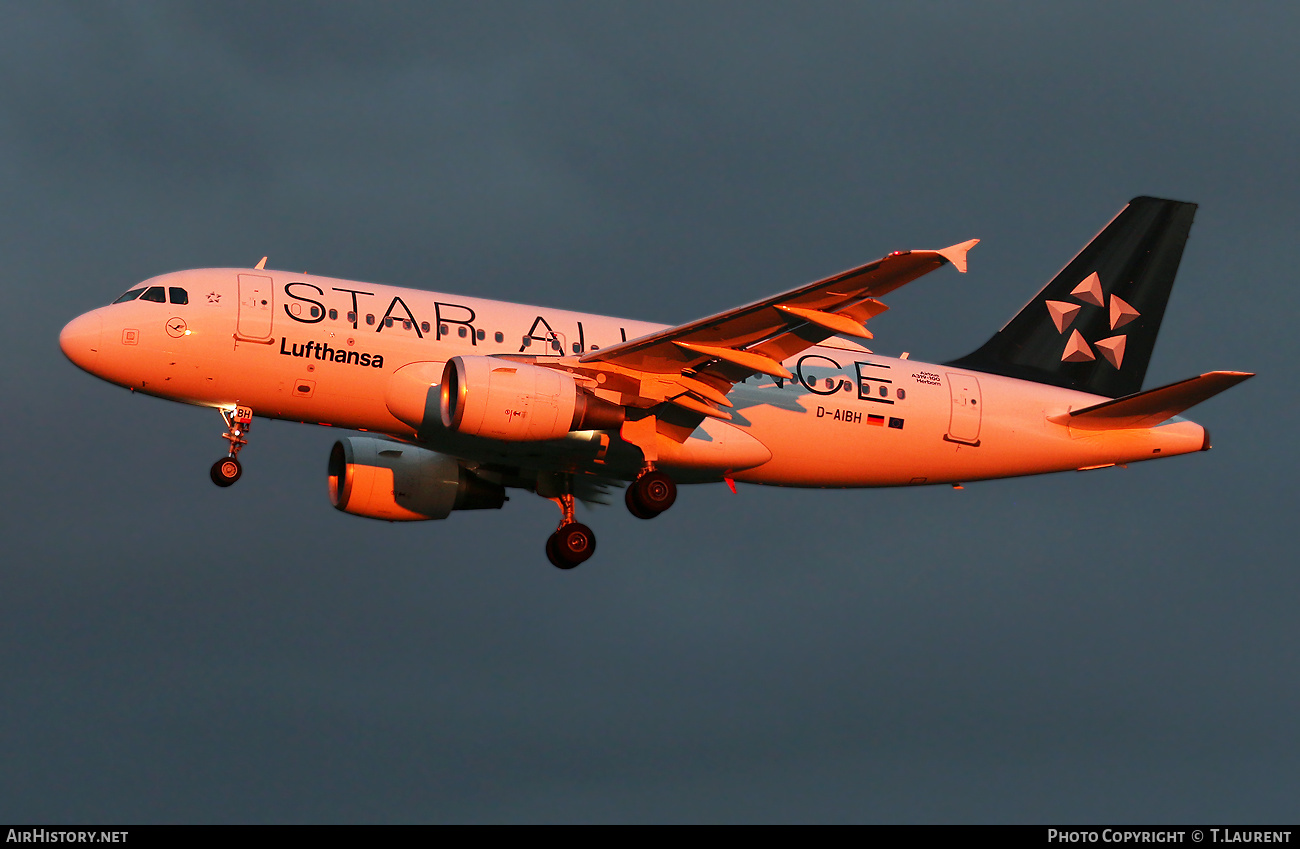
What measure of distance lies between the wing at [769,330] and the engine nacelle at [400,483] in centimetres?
699

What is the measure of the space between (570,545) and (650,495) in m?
3.29

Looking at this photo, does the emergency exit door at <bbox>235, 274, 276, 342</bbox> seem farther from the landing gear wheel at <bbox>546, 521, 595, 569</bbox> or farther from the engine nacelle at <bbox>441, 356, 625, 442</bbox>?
the landing gear wheel at <bbox>546, 521, 595, 569</bbox>

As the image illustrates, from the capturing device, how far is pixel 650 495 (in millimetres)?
31984

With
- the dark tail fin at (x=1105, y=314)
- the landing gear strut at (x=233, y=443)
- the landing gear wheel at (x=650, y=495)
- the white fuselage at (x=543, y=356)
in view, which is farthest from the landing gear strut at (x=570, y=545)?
the dark tail fin at (x=1105, y=314)

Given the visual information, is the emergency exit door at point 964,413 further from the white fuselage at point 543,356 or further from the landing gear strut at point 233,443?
the landing gear strut at point 233,443

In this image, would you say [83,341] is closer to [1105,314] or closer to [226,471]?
[226,471]

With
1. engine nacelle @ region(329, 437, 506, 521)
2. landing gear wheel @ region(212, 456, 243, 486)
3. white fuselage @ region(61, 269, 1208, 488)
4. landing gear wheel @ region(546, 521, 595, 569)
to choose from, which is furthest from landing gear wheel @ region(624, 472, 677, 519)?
landing gear wheel @ region(212, 456, 243, 486)

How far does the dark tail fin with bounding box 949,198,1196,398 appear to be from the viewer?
37875 millimetres

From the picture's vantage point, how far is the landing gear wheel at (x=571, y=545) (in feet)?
113

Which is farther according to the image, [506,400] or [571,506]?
[571,506]

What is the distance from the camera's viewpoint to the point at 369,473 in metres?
36.3

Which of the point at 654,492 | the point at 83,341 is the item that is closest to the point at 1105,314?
the point at 654,492

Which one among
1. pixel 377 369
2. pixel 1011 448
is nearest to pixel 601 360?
pixel 377 369

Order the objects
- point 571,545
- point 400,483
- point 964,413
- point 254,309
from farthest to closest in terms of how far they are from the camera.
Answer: point 400,483, point 964,413, point 571,545, point 254,309
